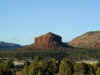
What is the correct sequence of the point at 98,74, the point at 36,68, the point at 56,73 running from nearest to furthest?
1. the point at 98,74
2. the point at 36,68
3. the point at 56,73

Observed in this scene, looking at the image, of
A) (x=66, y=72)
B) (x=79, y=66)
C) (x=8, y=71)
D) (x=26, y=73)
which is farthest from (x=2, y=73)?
(x=79, y=66)

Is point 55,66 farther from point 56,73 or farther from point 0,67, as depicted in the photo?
point 0,67

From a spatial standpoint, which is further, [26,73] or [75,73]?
[75,73]

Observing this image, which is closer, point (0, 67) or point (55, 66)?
point (0, 67)

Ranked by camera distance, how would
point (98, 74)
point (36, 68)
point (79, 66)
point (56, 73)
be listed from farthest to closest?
point (56, 73)
point (79, 66)
point (36, 68)
point (98, 74)

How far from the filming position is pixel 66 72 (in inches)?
A: 2640

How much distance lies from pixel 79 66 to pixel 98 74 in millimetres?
10870

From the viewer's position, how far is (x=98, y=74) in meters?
63.1

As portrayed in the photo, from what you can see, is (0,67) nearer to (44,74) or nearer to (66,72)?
(44,74)

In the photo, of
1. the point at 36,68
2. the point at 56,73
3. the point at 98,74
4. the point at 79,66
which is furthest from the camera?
the point at 56,73

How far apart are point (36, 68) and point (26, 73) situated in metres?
3.25

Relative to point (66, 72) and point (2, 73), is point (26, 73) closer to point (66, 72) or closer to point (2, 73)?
point (2, 73)

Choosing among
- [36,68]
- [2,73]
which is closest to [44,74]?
[36,68]

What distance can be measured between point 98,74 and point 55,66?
22.3 meters
